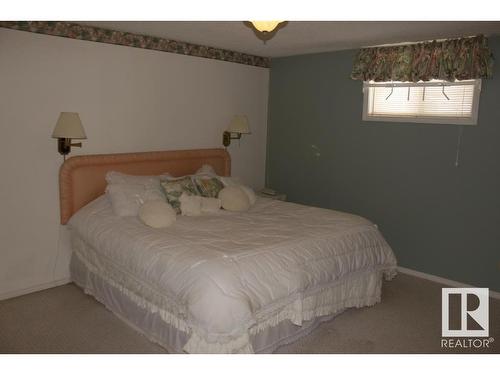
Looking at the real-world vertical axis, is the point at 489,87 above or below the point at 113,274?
above

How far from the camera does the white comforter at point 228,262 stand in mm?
2377

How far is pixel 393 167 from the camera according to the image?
171 inches

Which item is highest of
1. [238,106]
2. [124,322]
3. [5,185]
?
[238,106]

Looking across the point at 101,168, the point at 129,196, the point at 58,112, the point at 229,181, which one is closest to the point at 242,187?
the point at 229,181

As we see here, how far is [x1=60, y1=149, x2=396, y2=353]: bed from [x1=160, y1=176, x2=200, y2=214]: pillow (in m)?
0.18

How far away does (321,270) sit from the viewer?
293 cm

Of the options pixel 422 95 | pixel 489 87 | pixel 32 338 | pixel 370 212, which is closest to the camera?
pixel 32 338

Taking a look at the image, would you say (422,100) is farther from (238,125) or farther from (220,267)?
(220,267)

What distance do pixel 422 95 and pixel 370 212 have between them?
4.33 ft

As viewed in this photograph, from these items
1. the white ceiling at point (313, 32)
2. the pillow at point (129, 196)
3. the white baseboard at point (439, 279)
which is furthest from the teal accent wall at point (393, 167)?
the pillow at point (129, 196)

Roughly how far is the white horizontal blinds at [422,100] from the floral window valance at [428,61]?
0.15 meters

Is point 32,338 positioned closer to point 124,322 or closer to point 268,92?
point 124,322
